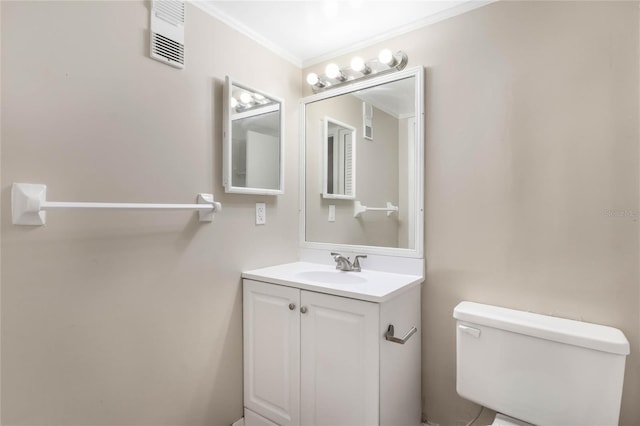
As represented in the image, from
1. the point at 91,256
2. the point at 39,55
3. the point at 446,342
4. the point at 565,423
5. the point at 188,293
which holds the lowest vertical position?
the point at 565,423

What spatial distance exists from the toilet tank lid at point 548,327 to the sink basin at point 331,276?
52cm

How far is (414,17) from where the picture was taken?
Answer: 62.2 inches

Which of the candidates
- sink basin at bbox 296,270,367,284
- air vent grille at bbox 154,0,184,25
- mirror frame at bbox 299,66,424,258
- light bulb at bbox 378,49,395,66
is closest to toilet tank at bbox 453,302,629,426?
mirror frame at bbox 299,66,424,258

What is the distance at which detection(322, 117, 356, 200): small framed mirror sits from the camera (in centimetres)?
187

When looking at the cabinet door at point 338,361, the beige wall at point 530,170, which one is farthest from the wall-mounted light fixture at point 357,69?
the cabinet door at point 338,361

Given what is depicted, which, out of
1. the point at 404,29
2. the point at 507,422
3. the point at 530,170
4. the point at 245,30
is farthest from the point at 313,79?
the point at 507,422

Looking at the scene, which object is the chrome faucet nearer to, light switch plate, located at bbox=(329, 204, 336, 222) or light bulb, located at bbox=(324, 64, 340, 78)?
light switch plate, located at bbox=(329, 204, 336, 222)

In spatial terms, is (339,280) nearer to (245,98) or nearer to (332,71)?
(245,98)

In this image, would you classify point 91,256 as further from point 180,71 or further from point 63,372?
point 180,71

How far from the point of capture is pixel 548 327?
1151mm

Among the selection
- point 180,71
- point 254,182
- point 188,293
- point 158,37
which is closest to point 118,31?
point 158,37

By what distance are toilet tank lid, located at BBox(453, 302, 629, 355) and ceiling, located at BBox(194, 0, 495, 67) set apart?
53.9 inches

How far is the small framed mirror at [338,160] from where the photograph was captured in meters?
1.87

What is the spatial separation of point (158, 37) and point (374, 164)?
1.18m
